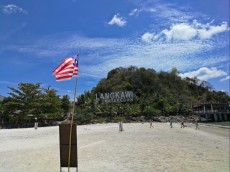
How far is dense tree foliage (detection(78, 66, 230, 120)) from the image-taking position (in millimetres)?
83688

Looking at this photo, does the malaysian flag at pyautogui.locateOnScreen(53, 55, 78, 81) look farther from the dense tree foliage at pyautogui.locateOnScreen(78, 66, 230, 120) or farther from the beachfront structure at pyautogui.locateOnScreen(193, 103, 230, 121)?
the beachfront structure at pyautogui.locateOnScreen(193, 103, 230, 121)

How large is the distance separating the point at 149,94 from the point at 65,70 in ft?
318

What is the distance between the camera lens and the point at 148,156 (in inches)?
551

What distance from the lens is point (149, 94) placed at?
10462cm

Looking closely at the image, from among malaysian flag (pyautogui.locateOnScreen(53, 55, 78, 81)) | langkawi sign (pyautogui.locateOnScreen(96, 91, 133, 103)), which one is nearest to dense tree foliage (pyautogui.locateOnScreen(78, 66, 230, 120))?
langkawi sign (pyautogui.locateOnScreen(96, 91, 133, 103))

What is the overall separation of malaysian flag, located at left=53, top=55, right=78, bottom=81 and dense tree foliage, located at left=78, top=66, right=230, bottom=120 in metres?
63.9

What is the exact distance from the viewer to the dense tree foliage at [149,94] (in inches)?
3295

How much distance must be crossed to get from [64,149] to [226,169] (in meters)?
6.78

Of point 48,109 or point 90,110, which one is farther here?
point 90,110

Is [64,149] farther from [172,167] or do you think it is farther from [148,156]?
[148,156]

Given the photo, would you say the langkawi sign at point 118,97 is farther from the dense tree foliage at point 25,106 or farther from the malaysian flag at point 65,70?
the malaysian flag at point 65,70

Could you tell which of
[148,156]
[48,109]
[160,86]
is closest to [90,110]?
[48,109]

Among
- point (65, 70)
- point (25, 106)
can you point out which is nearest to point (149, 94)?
point (25, 106)

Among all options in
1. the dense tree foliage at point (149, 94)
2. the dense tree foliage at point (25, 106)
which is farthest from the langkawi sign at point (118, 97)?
the dense tree foliage at point (25, 106)
